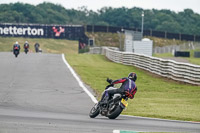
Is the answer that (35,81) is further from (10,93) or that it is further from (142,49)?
(142,49)

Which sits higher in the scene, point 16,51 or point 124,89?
point 124,89

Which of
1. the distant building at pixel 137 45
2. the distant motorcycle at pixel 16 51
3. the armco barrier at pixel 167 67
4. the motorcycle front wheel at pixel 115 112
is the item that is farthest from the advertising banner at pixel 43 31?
the motorcycle front wheel at pixel 115 112

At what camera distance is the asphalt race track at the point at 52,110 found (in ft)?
36.8

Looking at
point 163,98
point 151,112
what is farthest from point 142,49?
point 151,112

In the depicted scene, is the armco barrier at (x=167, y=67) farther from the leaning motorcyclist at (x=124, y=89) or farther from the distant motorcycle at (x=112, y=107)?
the distant motorcycle at (x=112, y=107)

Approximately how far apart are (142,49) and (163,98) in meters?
30.6

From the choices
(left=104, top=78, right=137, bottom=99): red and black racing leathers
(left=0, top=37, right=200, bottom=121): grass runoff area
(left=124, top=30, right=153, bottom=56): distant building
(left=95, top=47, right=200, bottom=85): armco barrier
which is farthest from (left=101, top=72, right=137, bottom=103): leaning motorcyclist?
(left=124, top=30, right=153, bottom=56): distant building

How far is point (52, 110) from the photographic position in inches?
612

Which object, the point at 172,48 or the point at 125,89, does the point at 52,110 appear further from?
the point at 172,48

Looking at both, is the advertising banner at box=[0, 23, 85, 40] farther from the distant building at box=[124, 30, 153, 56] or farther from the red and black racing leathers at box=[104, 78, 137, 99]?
the red and black racing leathers at box=[104, 78, 137, 99]

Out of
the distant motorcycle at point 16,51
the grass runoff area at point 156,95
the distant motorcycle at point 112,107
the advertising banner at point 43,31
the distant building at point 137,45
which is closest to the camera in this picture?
the distant motorcycle at point 112,107

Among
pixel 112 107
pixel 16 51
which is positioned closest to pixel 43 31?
pixel 16 51

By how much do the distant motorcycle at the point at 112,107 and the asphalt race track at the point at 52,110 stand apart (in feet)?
0.64

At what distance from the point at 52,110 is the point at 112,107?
2.42 m
